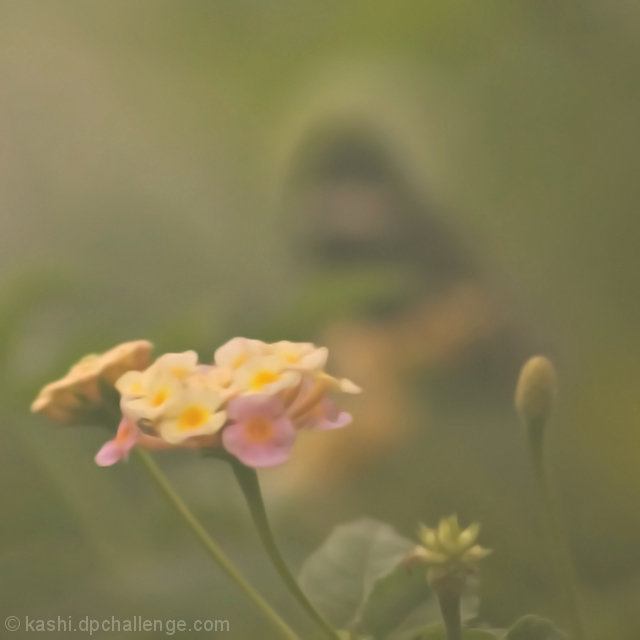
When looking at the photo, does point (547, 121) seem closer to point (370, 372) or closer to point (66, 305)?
point (370, 372)

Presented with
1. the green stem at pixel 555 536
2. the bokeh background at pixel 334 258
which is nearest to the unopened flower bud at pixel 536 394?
the green stem at pixel 555 536

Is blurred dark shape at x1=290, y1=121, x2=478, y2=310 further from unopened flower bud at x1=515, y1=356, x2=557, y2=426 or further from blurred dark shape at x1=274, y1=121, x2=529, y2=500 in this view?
unopened flower bud at x1=515, y1=356, x2=557, y2=426

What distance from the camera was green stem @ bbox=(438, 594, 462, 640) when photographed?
37 centimetres

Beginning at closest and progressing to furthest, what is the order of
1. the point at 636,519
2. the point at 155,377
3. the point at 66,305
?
the point at 155,377 < the point at 636,519 < the point at 66,305

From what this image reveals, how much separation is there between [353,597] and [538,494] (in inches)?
5.6

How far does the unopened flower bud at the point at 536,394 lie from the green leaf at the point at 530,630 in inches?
3.9

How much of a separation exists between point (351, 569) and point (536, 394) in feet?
0.48

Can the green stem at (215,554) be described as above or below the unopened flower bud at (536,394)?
below

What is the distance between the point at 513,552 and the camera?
508 millimetres

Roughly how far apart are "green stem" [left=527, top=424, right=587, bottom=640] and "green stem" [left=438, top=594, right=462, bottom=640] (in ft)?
0.31

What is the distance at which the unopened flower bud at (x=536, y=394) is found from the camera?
42 cm

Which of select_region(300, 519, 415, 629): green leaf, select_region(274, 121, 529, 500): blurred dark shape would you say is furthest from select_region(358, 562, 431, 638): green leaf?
select_region(274, 121, 529, 500): blurred dark shape

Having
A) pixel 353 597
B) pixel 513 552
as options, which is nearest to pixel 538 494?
pixel 513 552

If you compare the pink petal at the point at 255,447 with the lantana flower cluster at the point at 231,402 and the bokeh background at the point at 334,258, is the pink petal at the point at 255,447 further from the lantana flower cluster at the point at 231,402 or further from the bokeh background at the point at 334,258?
the bokeh background at the point at 334,258
